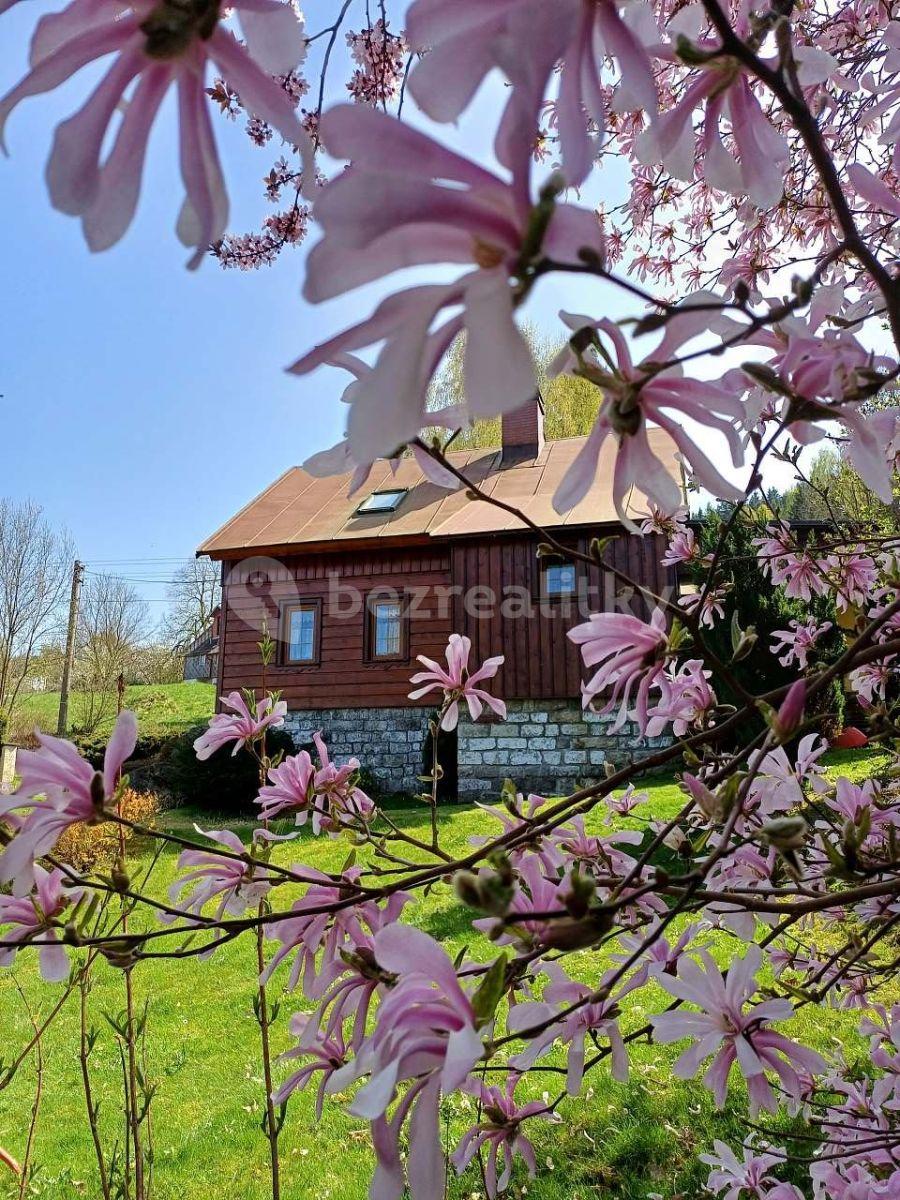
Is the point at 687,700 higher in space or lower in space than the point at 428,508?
lower

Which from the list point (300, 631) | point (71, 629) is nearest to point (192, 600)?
point (71, 629)

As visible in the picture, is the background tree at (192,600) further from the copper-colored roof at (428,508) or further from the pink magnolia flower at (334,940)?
the pink magnolia flower at (334,940)

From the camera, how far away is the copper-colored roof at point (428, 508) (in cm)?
948

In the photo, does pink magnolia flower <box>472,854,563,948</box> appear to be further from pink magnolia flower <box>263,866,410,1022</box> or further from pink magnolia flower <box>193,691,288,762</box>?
pink magnolia flower <box>193,691,288,762</box>

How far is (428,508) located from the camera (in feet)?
34.6

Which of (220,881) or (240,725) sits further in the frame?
(240,725)

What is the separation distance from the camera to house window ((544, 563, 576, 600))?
9602 millimetres

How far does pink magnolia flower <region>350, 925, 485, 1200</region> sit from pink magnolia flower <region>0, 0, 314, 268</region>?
0.43m

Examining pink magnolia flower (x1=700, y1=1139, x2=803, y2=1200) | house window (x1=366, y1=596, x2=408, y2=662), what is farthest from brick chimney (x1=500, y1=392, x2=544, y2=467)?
pink magnolia flower (x1=700, y1=1139, x2=803, y2=1200)

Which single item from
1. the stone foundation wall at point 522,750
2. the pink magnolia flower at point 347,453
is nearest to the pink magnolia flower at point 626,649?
the pink magnolia flower at point 347,453

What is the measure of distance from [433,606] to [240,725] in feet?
29.2

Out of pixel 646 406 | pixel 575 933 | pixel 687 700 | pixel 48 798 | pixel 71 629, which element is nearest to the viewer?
pixel 575 933

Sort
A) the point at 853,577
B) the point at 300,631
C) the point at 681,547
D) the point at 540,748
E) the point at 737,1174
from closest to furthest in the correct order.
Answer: the point at 737,1174, the point at 853,577, the point at 681,547, the point at 540,748, the point at 300,631

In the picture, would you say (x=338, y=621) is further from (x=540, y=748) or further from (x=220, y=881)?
(x=220, y=881)
